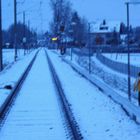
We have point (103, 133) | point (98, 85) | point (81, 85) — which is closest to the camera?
point (103, 133)

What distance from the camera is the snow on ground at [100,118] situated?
39.9ft

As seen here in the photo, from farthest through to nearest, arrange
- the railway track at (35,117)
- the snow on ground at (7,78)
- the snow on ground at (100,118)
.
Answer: the snow on ground at (7,78) < the railway track at (35,117) < the snow on ground at (100,118)

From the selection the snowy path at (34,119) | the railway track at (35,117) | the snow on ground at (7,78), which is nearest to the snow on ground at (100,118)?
the railway track at (35,117)

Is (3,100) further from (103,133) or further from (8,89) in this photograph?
(103,133)

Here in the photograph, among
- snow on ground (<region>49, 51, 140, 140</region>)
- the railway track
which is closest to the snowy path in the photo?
the railway track

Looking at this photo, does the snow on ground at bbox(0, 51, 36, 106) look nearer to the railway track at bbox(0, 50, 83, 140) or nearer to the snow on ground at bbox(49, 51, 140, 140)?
the railway track at bbox(0, 50, 83, 140)

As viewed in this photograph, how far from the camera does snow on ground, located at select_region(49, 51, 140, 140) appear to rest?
12147mm

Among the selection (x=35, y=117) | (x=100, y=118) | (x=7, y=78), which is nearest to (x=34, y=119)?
(x=35, y=117)

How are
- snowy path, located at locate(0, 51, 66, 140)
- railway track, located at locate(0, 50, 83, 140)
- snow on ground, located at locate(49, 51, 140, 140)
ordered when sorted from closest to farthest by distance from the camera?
1. snow on ground, located at locate(49, 51, 140, 140)
2. snowy path, located at locate(0, 51, 66, 140)
3. railway track, located at locate(0, 50, 83, 140)

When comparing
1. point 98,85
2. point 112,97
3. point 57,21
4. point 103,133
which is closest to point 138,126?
point 103,133

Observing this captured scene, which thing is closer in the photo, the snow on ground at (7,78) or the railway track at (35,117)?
the railway track at (35,117)

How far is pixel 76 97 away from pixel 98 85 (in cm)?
307

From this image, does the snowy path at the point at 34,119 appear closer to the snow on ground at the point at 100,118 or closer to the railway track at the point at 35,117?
the railway track at the point at 35,117

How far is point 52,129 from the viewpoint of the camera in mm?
13219
